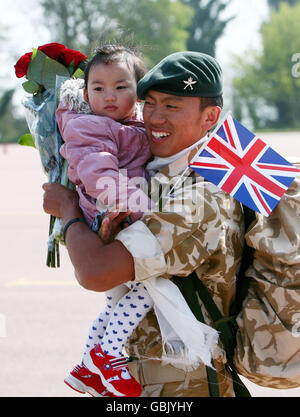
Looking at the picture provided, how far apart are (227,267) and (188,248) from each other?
0.18m

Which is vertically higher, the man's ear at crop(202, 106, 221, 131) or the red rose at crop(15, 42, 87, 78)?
the red rose at crop(15, 42, 87, 78)

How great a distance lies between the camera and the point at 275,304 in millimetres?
2303

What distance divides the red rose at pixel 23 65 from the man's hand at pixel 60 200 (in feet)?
1.69

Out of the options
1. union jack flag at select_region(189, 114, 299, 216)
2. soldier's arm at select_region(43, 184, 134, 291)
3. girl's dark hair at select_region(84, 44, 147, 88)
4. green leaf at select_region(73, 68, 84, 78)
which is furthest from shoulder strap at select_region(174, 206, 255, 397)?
green leaf at select_region(73, 68, 84, 78)

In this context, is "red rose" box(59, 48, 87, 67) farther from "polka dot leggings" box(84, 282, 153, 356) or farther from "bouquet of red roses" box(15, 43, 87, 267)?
"polka dot leggings" box(84, 282, 153, 356)

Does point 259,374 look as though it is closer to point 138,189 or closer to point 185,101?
point 138,189

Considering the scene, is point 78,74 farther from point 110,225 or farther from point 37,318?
point 37,318

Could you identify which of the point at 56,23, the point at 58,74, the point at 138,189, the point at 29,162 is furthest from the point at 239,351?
the point at 56,23

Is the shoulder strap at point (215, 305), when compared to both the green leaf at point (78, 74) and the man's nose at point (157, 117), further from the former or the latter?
the green leaf at point (78, 74)

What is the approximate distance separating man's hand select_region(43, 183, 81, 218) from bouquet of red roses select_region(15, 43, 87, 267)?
66 millimetres

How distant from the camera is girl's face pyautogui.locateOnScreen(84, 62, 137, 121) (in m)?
2.66

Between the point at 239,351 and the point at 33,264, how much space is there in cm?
576

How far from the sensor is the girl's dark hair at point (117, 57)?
2711mm

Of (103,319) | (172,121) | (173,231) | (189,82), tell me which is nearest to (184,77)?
(189,82)
